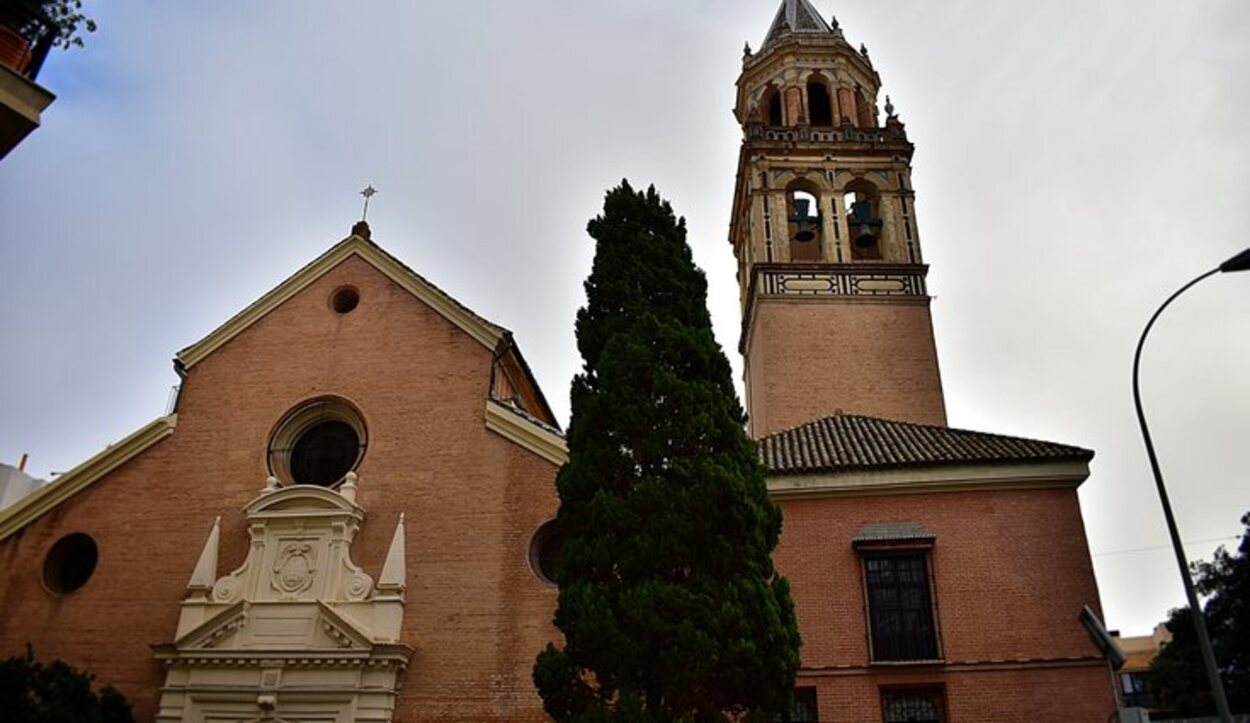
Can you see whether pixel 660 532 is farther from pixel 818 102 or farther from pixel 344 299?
pixel 818 102

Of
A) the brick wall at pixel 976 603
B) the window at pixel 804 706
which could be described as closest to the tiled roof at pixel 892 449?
the brick wall at pixel 976 603

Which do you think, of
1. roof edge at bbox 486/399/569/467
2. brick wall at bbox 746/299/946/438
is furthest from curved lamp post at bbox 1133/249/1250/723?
brick wall at bbox 746/299/946/438

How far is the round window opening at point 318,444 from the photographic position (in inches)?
707

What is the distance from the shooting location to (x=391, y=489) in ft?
56.5

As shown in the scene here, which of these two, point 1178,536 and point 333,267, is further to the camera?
point 333,267

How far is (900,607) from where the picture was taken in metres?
15.3

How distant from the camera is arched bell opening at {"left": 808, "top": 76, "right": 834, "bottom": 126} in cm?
→ 3206

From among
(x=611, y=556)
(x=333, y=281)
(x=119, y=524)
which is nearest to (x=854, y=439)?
(x=611, y=556)

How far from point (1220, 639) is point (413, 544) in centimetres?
3221

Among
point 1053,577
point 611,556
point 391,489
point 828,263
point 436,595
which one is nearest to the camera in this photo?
point 611,556

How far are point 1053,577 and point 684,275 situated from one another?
24.9ft

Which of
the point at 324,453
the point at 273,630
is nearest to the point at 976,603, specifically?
the point at 273,630

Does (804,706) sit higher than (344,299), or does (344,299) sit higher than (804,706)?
(344,299)

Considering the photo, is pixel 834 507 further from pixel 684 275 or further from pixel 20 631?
pixel 20 631
